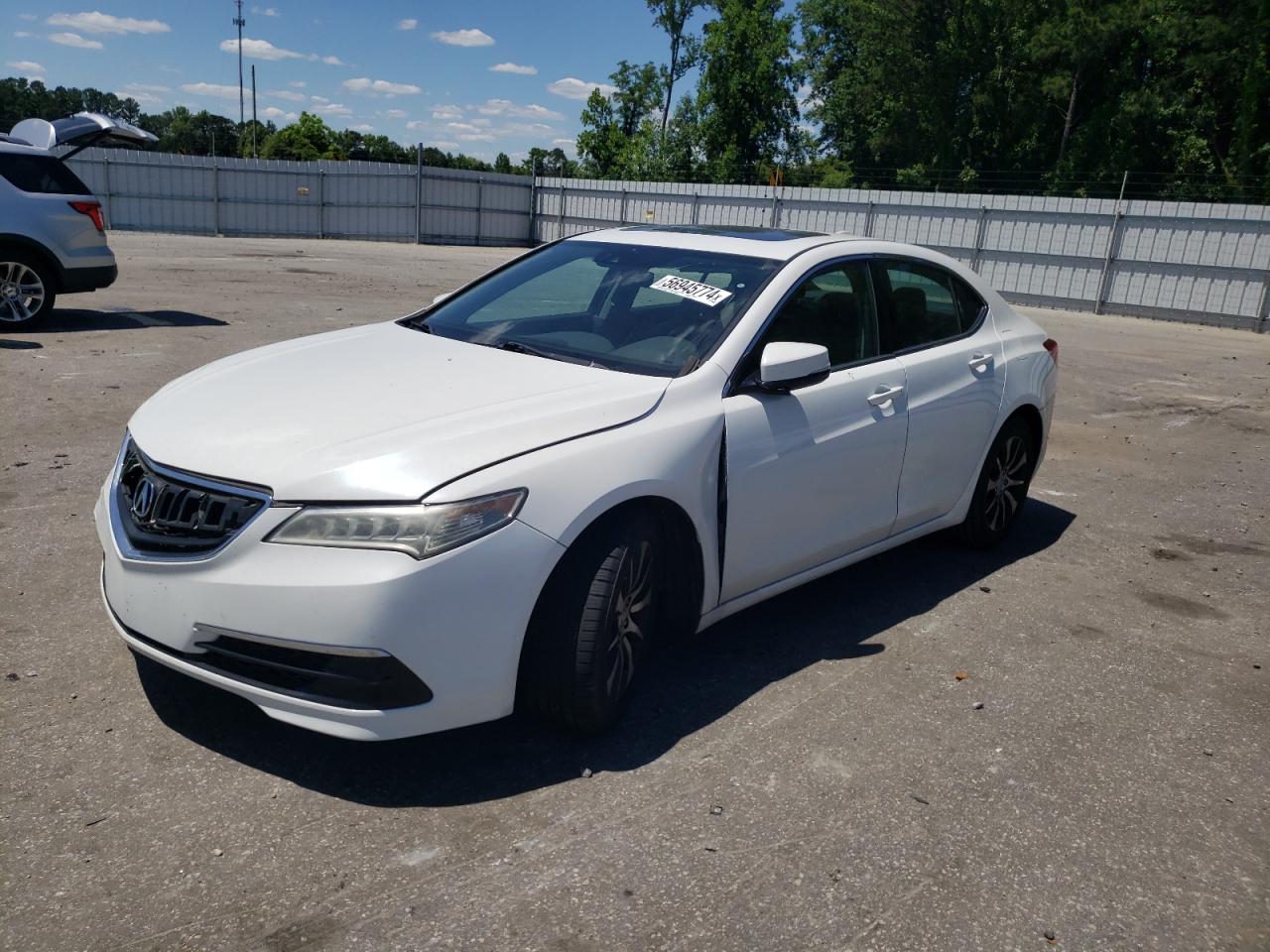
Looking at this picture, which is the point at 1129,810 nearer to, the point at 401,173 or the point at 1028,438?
the point at 1028,438

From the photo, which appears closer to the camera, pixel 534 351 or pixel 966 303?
pixel 534 351

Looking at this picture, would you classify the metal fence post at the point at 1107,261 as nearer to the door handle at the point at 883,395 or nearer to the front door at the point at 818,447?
the front door at the point at 818,447

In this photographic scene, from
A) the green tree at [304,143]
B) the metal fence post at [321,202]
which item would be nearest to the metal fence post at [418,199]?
the metal fence post at [321,202]

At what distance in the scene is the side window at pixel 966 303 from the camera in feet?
17.1

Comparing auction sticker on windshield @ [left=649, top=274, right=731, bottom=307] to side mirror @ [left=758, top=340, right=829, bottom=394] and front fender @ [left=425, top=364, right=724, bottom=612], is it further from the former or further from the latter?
front fender @ [left=425, top=364, right=724, bottom=612]

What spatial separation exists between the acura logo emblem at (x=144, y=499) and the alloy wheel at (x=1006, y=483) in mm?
3883

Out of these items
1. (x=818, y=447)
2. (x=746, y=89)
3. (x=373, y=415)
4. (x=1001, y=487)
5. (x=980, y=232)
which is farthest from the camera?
(x=746, y=89)

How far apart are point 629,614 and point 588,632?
0.84 feet

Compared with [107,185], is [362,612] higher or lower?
higher

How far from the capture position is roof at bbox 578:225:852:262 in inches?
172

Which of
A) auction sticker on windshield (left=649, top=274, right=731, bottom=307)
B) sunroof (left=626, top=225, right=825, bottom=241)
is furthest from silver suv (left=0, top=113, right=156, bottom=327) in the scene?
auction sticker on windshield (left=649, top=274, right=731, bottom=307)

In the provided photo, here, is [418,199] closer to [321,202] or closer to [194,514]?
[321,202]

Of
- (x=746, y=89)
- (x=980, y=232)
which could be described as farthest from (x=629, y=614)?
(x=746, y=89)

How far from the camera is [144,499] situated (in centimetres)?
313
